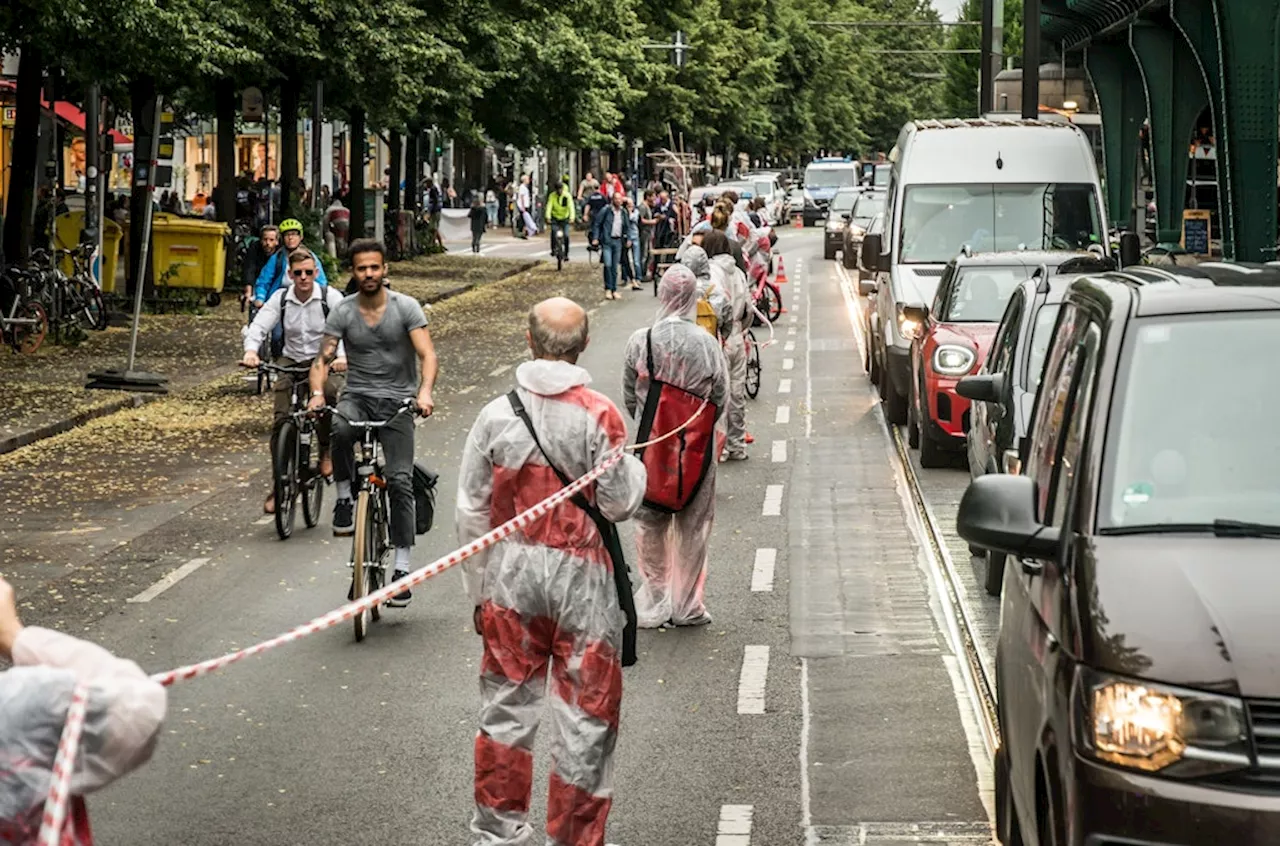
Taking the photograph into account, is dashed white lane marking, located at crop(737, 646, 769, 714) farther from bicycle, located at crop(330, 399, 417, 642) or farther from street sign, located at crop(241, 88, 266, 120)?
street sign, located at crop(241, 88, 266, 120)

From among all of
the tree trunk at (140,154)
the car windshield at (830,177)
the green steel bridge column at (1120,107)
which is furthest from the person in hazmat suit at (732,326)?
the car windshield at (830,177)

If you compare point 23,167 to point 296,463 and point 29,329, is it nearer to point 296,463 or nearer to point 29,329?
point 29,329

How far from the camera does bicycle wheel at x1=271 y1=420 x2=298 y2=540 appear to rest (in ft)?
44.2

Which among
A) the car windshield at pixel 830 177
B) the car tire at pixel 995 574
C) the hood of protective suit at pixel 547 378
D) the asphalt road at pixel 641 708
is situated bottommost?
the asphalt road at pixel 641 708

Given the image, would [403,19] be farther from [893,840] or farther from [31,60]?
[893,840]

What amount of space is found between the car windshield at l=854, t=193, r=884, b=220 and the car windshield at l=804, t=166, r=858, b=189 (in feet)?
108

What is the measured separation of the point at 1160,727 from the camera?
477 cm

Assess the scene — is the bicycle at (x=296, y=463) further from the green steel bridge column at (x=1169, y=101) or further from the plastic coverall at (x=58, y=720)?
the green steel bridge column at (x=1169, y=101)

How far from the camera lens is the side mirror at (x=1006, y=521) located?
212 inches

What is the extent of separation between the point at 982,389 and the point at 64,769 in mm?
9124

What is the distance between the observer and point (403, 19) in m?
35.5

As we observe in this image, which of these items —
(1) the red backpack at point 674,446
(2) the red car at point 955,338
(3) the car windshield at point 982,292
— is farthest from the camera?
(3) the car windshield at point 982,292

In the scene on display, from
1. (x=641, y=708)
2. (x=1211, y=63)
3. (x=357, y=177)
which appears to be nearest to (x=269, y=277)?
(x=641, y=708)

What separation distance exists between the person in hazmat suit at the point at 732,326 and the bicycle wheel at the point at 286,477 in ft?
13.8
